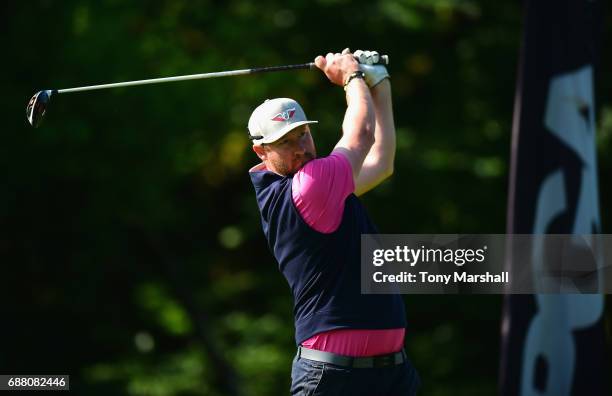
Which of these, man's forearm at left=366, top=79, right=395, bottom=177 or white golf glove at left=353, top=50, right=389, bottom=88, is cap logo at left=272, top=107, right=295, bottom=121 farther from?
man's forearm at left=366, top=79, right=395, bottom=177

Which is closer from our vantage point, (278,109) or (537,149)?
(278,109)

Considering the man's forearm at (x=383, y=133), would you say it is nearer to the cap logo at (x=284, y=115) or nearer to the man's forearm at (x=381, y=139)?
the man's forearm at (x=381, y=139)

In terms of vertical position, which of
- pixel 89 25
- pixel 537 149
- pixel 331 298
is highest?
pixel 89 25

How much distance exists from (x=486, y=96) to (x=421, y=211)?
1.60 meters

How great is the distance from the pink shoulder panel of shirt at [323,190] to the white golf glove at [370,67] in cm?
61

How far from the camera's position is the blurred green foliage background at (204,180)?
10977 mm

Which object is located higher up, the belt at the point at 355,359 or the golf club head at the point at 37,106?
the golf club head at the point at 37,106

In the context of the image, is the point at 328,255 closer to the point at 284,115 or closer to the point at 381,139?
the point at 284,115

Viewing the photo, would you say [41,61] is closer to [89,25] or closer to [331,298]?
[89,25]

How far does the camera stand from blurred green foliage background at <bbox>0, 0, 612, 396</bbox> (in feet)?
36.0

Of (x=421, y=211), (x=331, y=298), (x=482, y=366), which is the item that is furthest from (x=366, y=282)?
(x=482, y=366)

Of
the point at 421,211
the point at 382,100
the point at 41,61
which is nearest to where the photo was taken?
the point at 382,100

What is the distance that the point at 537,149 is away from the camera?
18.6ft

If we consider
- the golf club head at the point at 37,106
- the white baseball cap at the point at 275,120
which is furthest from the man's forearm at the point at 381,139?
the golf club head at the point at 37,106
